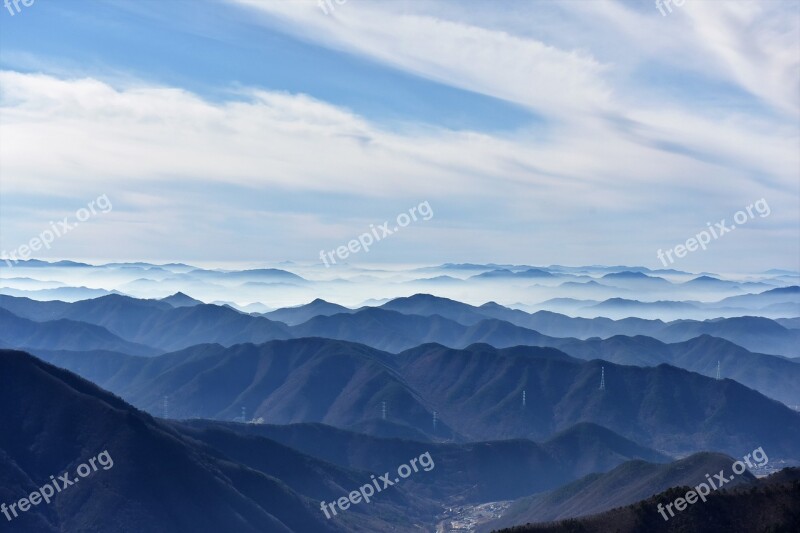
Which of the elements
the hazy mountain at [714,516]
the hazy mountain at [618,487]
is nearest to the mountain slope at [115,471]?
the hazy mountain at [618,487]

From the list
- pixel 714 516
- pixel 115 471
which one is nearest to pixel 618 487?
pixel 714 516

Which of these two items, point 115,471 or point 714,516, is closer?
point 714,516

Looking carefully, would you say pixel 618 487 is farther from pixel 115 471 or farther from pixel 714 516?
pixel 115 471

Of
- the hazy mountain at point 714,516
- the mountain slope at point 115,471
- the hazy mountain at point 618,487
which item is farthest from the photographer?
the hazy mountain at point 618,487

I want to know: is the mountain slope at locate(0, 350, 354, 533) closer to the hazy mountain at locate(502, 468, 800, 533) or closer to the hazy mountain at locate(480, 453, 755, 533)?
the hazy mountain at locate(480, 453, 755, 533)

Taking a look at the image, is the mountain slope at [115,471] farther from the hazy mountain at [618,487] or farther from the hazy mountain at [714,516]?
the hazy mountain at [714,516]

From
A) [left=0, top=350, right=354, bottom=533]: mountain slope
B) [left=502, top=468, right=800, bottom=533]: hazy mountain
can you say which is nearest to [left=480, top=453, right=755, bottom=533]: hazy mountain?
[left=0, top=350, right=354, bottom=533]: mountain slope

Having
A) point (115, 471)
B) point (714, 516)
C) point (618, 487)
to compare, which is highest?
point (115, 471)
